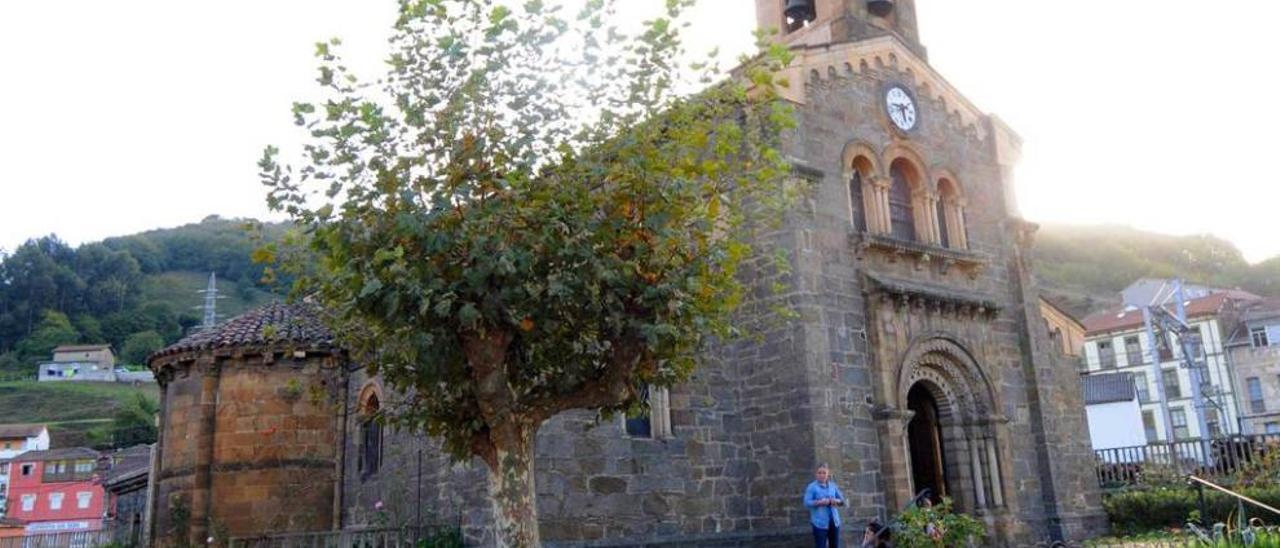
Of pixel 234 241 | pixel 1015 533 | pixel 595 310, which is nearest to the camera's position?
pixel 595 310

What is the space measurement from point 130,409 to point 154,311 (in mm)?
40071

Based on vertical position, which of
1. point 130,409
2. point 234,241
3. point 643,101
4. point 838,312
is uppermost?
point 234,241

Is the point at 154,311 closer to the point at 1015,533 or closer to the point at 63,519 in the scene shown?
the point at 63,519

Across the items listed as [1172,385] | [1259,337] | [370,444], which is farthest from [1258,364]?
[370,444]

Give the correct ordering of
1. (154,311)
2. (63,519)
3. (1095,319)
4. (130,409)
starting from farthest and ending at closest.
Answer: (154,311)
(130,409)
(63,519)
(1095,319)

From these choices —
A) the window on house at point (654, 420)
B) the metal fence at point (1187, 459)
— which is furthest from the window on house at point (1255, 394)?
the window on house at point (654, 420)

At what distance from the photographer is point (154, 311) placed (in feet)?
391

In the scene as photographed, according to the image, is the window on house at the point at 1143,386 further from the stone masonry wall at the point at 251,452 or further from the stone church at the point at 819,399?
the stone masonry wall at the point at 251,452

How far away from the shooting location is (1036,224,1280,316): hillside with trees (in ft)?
302

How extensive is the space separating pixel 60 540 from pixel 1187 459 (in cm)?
3560

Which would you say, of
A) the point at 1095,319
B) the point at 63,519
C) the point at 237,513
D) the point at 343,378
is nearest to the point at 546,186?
the point at 343,378

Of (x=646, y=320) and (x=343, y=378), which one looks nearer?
(x=646, y=320)

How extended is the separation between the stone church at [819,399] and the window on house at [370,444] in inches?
2.5

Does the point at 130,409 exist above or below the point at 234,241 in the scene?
below
